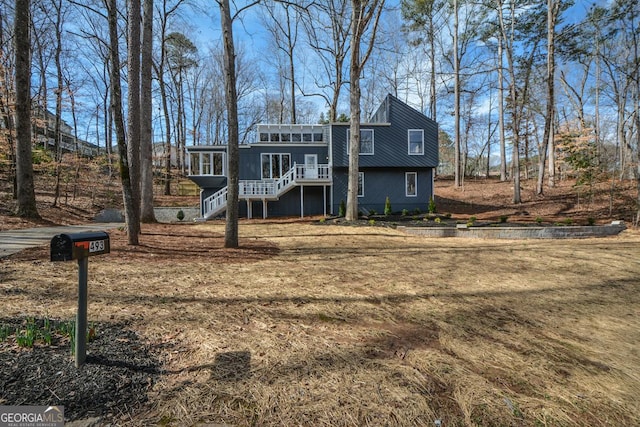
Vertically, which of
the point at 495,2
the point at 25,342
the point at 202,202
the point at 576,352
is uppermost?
the point at 495,2

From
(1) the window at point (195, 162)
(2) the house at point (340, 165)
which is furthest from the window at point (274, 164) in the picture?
(1) the window at point (195, 162)

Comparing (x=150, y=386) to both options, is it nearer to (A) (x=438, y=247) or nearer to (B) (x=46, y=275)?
(B) (x=46, y=275)

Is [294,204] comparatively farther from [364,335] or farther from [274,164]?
[364,335]

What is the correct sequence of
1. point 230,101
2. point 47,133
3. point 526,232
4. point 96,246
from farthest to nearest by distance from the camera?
point 47,133 < point 526,232 < point 230,101 < point 96,246

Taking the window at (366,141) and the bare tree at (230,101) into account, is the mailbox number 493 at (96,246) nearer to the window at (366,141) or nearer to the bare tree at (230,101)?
the bare tree at (230,101)

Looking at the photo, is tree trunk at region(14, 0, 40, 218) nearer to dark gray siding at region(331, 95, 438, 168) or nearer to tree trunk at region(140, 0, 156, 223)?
tree trunk at region(140, 0, 156, 223)

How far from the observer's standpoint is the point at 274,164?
18.3 m

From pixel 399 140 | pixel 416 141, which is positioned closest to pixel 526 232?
pixel 416 141

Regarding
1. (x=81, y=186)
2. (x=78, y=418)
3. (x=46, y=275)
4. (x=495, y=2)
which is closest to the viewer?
(x=78, y=418)

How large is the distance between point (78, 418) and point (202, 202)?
16.8 m

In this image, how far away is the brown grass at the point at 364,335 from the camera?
1.75 metres

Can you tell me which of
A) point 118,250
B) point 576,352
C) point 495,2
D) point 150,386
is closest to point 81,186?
point 118,250

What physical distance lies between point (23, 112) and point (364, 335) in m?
12.0

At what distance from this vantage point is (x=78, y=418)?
153 centimetres
